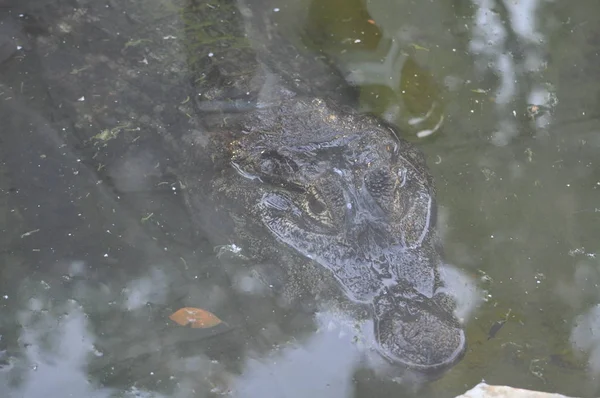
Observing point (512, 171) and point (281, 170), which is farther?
point (512, 171)

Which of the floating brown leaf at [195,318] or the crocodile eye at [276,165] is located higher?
the crocodile eye at [276,165]

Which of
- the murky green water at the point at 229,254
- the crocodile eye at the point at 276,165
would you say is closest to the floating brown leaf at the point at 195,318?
the murky green water at the point at 229,254

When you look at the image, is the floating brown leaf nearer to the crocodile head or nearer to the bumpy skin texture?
the bumpy skin texture

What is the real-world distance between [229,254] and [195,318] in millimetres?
423

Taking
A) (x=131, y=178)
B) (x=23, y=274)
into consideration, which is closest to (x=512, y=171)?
(x=131, y=178)

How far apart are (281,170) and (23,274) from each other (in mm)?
1585

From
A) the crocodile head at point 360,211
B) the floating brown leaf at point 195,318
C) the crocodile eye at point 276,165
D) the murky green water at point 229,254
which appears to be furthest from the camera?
the crocodile eye at point 276,165

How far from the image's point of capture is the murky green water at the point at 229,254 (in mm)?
3236

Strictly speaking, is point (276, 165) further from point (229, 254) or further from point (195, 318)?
point (195, 318)

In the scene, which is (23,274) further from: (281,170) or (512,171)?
(512,171)

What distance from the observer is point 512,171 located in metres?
3.99

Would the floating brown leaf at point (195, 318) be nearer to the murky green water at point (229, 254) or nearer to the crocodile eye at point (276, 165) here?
the murky green water at point (229, 254)

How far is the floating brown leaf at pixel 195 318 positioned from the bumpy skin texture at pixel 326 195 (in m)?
0.44

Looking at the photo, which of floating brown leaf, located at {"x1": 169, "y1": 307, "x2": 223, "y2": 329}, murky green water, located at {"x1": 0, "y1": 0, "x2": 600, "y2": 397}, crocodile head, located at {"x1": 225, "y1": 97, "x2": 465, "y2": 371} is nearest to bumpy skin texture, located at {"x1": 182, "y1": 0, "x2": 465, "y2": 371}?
crocodile head, located at {"x1": 225, "y1": 97, "x2": 465, "y2": 371}
